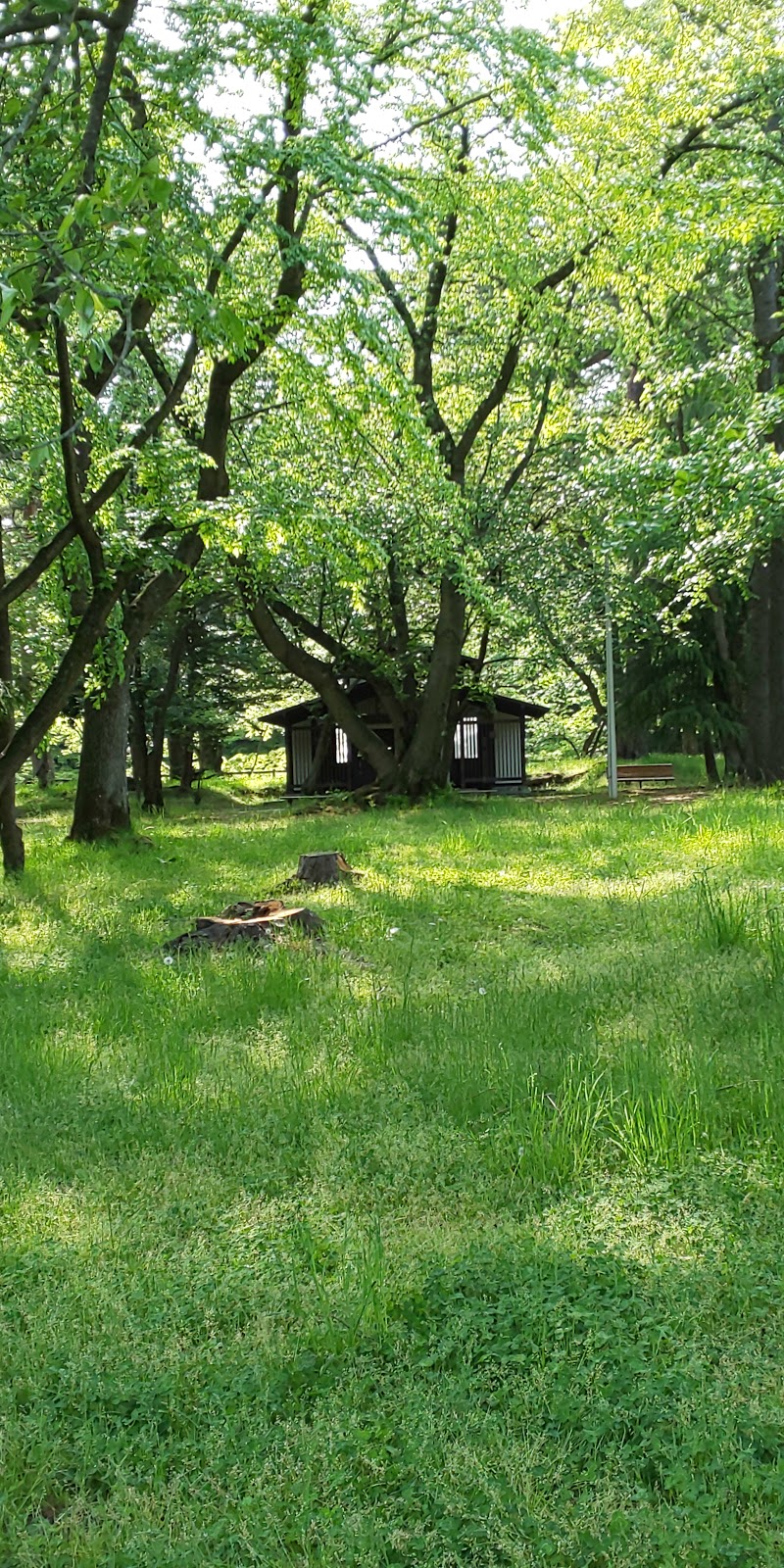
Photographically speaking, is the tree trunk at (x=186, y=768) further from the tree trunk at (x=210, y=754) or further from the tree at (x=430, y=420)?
the tree at (x=430, y=420)

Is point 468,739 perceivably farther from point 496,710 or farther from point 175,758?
point 175,758

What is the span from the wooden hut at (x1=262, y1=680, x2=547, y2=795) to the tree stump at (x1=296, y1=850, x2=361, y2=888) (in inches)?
816

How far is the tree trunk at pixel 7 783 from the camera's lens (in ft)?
31.7

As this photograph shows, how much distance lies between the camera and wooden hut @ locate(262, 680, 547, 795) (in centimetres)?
3175

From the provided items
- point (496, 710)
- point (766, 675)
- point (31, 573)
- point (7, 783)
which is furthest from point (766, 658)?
point (31, 573)

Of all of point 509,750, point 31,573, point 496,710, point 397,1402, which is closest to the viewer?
point 397,1402

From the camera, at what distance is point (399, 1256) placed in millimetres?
3301

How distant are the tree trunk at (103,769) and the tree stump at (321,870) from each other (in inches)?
174

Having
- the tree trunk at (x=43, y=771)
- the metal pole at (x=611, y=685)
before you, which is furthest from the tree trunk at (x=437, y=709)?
the tree trunk at (x=43, y=771)

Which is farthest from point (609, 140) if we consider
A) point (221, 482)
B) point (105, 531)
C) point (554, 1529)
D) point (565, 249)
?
point (554, 1529)

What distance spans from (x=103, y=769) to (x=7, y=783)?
14.2 ft

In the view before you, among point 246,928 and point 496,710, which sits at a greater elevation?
point 496,710

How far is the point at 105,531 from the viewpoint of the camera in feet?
37.6

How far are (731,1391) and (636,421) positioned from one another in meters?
18.9
